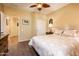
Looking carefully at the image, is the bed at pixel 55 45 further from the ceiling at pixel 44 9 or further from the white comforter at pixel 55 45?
the ceiling at pixel 44 9

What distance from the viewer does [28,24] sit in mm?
2127

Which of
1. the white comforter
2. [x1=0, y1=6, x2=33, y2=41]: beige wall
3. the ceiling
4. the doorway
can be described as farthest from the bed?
the ceiling

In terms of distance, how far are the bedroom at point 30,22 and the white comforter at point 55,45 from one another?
3 cm

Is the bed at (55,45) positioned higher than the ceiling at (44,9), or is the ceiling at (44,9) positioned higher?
the ceiling at (44,9)

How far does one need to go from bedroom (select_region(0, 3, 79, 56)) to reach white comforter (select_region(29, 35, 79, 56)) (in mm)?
28

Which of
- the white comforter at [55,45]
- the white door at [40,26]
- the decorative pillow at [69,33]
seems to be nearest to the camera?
the white comforter at [55,45]

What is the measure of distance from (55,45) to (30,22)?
23.4 inches

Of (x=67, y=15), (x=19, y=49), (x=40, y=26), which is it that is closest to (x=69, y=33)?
(x=67, y=15)

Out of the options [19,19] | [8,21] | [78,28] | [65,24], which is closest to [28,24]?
[19,19]

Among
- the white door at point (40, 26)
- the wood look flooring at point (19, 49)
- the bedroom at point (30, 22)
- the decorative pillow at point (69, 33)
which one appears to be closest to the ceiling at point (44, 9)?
the bedroom at point (30, 22)

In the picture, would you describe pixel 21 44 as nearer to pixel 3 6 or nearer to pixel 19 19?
pixel 19 19

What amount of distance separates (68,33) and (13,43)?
0.96 meters

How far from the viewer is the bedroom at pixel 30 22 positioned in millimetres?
2059

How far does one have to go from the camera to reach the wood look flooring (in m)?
2.06
